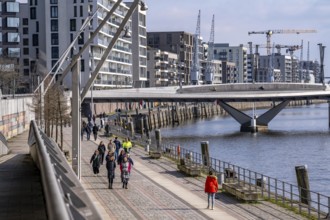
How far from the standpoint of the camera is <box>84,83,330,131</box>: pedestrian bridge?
399ft

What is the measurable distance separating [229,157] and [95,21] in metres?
67.3

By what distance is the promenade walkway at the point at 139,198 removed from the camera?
24259 mm

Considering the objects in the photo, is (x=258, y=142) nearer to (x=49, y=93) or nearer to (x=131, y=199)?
(x=49, y=93)

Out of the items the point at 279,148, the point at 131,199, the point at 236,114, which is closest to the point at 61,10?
the point at 236,114

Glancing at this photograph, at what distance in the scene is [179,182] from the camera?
38500 mm

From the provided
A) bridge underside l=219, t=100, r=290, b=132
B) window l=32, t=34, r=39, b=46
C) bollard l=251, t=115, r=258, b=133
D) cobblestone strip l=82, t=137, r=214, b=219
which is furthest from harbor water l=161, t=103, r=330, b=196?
window l=32, t=34, r=39, b=46

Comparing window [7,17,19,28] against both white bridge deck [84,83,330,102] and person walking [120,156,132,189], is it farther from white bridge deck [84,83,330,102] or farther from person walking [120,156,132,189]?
person walking [120,156,132,189]

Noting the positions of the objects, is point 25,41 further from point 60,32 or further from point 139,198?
point 139,198

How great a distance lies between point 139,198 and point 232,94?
3812 inches

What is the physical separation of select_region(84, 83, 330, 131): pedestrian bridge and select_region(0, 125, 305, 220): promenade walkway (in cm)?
7870

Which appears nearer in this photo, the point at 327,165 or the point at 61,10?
the point at 327,165

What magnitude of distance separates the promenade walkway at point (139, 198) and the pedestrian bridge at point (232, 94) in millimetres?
78697

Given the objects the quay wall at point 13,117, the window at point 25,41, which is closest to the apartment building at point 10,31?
the window at point 25,41

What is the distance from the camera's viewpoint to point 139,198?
3145 cm
